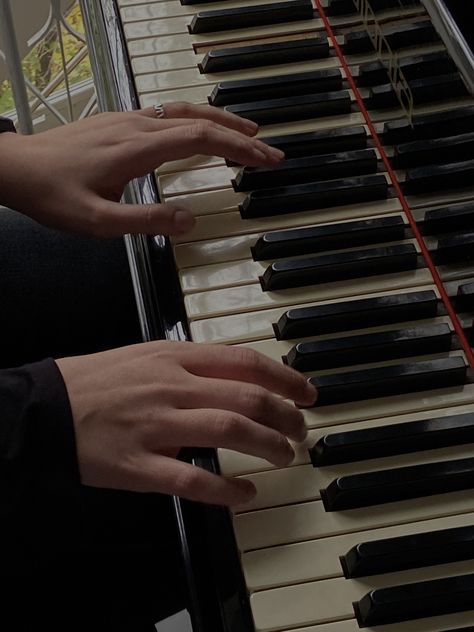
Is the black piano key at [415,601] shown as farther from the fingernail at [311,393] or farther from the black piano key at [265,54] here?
the black piano key at [265,54]

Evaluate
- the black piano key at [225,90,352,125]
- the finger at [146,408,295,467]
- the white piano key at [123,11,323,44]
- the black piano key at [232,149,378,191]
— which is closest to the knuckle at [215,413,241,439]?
the finger at [146,408,295,467]

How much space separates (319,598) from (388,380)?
20 centimetres

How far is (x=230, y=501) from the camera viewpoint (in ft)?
2.71

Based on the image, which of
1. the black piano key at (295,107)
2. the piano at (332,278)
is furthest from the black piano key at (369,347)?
the black piano key at (295,107)

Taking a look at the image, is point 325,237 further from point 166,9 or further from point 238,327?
point 166,9

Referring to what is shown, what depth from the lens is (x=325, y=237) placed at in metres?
1.01

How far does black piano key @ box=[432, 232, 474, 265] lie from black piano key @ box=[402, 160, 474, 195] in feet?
0.21

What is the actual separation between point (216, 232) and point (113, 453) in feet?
0.93

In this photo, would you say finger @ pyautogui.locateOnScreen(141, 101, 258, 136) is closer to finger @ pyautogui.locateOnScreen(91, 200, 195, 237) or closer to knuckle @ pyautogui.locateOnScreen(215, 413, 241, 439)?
finger @ pyautogui.locateOnScreen(91, 200, 195, 237)

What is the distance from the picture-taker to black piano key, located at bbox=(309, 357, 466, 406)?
0.90 metres

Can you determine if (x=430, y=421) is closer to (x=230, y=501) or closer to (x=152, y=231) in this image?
(x=230, y=501)

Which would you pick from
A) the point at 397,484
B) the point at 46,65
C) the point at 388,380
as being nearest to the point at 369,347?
the point at 388,380

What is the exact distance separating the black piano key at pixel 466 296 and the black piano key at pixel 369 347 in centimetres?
3

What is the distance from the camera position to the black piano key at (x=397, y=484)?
0.83 m
